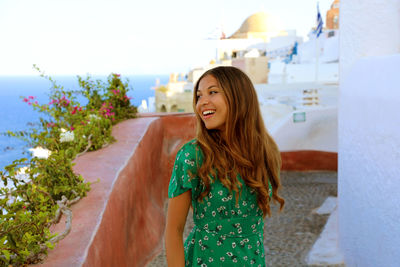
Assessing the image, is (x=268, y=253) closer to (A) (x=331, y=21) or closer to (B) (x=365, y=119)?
(B) (x=365, y=119)

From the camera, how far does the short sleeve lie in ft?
5.66

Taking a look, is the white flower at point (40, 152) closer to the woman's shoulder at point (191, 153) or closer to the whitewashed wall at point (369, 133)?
the woman's shoulder at point (191, 153)

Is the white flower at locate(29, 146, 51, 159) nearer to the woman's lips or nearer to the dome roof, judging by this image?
the woman's lips

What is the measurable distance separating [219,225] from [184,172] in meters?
0.28

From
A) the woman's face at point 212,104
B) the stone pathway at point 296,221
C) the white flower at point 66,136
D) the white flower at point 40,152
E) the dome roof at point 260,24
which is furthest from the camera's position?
the dome roof at point 260,24

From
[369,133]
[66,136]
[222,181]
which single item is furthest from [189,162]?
[66,136]

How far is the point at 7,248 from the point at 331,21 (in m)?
26.9

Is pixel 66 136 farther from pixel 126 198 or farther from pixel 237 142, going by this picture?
pixel 237 142

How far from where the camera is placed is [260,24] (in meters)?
41.1

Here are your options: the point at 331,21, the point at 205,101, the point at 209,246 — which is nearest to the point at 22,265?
the point at 209,246

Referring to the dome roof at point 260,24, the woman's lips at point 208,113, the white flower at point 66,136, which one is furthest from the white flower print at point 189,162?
the dome roof at point 260,24

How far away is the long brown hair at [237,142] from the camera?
179 centimetres

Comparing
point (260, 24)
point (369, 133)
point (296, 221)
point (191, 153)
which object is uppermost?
point (260, 24)

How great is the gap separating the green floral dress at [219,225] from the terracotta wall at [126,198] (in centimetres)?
67
